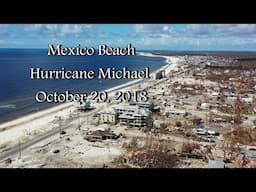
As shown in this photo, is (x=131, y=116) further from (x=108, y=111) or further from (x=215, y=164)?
(x=215, y=164)

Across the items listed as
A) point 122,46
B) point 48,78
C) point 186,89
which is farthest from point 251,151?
point 48,78

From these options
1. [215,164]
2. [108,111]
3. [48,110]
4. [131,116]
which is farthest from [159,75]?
[48,110]

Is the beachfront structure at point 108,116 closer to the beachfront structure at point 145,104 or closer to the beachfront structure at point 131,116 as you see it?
the beachfront structure at point 131,116

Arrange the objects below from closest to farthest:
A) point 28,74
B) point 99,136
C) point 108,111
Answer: point 28,74 < point 108,111 < point 99,136

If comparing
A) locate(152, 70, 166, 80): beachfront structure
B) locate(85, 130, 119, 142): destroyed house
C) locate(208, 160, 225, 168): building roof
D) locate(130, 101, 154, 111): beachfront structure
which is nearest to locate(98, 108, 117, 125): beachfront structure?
locate(85, 130, 119, 142): destroyed house

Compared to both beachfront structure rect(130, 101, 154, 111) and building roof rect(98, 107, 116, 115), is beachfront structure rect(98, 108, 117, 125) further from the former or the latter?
beachfront structure rect(130, 101, 154, 111)
